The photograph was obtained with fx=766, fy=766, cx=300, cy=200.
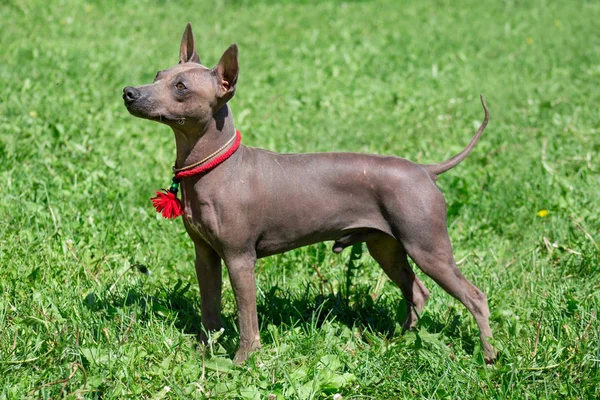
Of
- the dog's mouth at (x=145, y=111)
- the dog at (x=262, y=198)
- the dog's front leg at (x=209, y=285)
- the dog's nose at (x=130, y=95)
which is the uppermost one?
the dog's nose at (x=130, y=95)

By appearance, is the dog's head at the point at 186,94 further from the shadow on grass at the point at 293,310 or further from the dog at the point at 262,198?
the shadow on grass at the point at 293,310

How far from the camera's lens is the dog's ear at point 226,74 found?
324cm

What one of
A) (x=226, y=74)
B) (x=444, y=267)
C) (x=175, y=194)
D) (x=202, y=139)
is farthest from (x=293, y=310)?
(x=226, y=74)

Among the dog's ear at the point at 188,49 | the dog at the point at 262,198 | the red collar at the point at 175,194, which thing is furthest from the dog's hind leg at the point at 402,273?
the dog's ear at the point at 188,49

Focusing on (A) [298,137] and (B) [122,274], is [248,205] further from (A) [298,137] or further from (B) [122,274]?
(A) [298,137]

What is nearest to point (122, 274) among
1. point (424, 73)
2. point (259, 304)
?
point (259, 304)

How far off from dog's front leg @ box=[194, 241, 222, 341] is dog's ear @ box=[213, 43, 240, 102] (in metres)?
0.75

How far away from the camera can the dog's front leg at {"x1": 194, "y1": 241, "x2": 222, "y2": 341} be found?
3617 mm

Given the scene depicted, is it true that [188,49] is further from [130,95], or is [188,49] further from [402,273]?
[402,273]

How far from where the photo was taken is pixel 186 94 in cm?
321

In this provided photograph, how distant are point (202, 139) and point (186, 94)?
0.73ft

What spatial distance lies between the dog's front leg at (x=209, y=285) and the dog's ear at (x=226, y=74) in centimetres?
75

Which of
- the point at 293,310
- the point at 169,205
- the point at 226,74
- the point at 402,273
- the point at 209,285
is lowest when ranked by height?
the point at 293,310

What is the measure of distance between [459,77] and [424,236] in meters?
5.90
